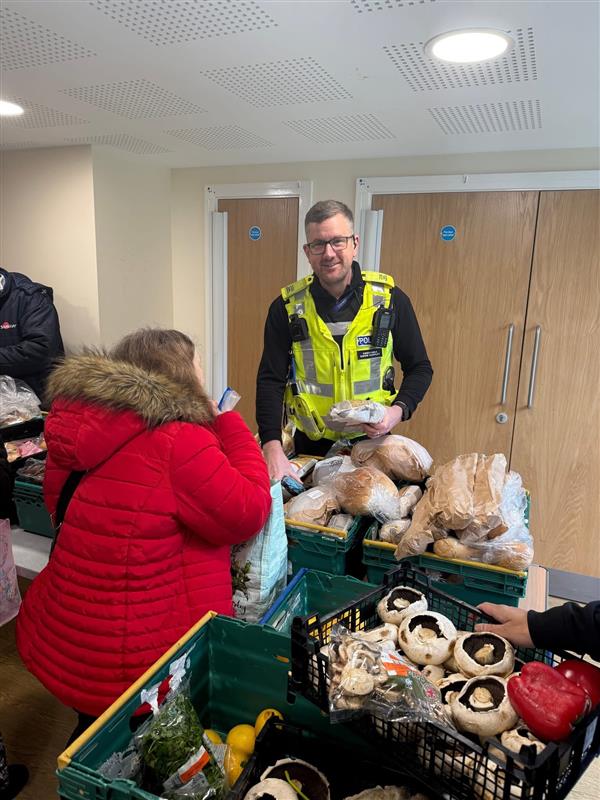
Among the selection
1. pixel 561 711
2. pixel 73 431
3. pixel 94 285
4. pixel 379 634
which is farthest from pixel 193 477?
pixel 94 285

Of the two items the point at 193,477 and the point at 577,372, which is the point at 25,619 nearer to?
the point at 193,477

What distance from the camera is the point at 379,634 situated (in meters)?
0.99

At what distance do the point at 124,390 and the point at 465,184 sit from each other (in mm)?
2560

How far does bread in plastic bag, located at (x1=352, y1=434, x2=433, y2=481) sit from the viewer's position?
5.51 ft

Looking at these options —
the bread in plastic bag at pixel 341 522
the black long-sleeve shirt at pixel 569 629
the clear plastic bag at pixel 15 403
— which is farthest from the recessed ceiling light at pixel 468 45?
the clear plastic bag at pixel 15 403

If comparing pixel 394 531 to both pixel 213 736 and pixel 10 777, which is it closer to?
pixel 213 736

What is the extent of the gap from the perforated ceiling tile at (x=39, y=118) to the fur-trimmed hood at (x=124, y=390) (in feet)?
5.90

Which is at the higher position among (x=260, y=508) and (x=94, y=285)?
(x=94, y=285)

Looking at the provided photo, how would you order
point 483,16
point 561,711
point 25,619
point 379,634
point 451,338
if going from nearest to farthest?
point 561,711 → point 379,634 → point 25,619 → point 483,16 → point 451,338

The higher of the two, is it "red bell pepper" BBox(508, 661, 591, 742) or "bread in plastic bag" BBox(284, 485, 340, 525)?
"red bell pepper" BBox(508, 661, 591, 742)

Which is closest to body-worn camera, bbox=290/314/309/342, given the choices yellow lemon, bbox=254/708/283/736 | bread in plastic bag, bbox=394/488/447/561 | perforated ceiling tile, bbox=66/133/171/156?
bread in plastic bag, bbox=394/488/447/561

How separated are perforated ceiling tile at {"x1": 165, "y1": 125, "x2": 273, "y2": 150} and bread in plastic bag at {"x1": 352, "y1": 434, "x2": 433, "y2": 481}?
1807 millimetres

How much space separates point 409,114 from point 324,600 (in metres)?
2.00

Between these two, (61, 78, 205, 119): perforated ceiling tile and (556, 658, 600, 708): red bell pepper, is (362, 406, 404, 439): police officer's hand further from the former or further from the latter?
(61, 78, 205, 119): perforated ceiling tile
